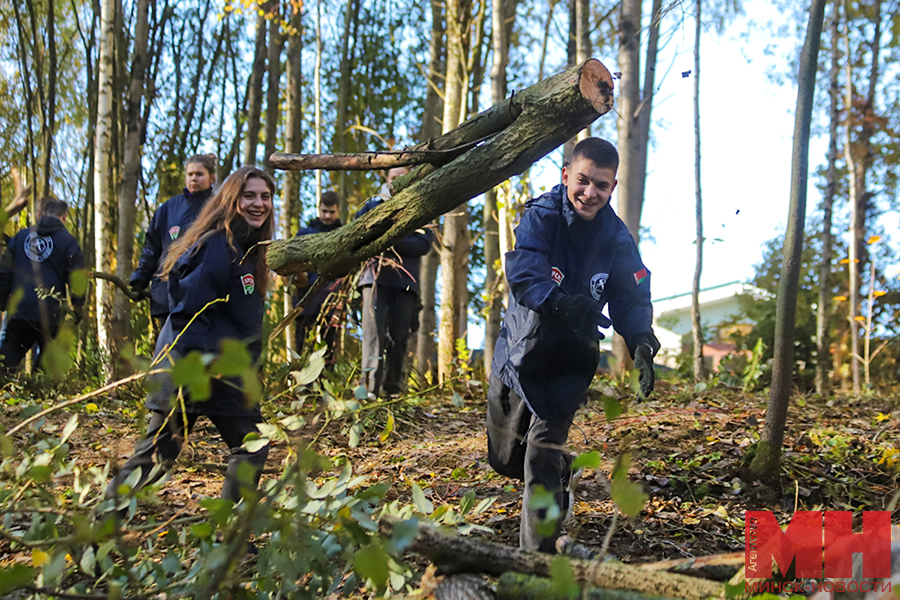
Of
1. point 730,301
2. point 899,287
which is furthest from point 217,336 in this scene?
point 730,301

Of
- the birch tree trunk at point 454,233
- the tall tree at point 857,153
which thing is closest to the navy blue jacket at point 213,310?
the birch tree trunk at point 454,233

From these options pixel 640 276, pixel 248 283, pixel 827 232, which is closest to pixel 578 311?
pixel 640 276

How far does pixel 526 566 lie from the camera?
1.87 metres

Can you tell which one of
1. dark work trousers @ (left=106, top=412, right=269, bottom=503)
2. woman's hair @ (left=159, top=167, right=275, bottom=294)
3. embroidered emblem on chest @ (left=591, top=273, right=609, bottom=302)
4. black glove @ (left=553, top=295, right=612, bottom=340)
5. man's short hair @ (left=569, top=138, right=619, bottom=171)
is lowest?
dark work trousers @ (left=106, top=412, right=269, bottom=503)

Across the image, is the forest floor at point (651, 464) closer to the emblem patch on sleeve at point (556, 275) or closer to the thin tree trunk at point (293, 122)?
the emblem patch on sleeve at point (556, 275)

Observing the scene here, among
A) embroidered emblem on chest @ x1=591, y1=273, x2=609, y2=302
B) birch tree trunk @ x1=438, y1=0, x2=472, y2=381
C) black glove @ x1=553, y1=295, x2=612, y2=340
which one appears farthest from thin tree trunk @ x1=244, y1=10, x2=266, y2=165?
black glove @ x1=553, y1=295, x2=612, y2=340

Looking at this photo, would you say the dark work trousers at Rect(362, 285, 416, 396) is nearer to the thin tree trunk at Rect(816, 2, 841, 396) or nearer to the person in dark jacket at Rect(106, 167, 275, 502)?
the person in dark jacket at Rect(106, 167, 275, 502)

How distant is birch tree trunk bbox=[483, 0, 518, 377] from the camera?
7301 millimetres

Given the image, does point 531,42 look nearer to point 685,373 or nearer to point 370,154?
point 685,373

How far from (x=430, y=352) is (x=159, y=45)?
491cm

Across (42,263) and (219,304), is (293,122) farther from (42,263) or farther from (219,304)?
(219,304)

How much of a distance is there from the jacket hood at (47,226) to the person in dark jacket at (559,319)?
4.97 meters

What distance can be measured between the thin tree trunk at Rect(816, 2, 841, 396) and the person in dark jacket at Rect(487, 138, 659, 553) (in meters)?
6.41

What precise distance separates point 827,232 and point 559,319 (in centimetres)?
790
